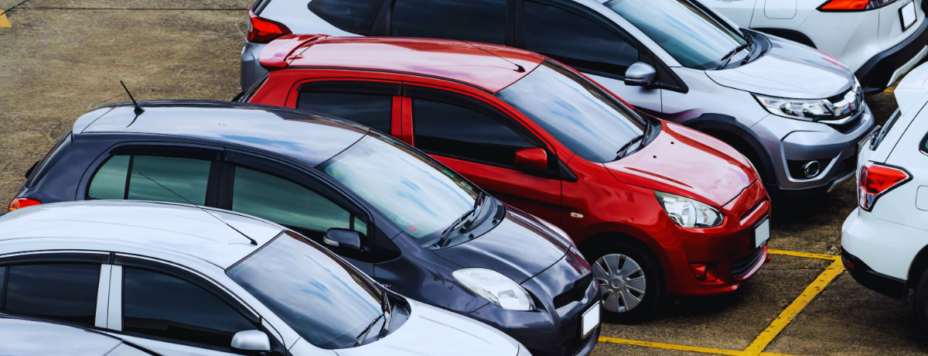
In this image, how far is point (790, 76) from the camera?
7.77 meters

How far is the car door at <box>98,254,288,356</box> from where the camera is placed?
12.4ft

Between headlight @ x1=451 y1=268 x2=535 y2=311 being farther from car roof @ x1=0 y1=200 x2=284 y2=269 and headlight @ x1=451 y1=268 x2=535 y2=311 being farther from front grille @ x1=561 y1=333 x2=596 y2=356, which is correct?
car roof @ x1=0 y1=200 x2=284 y2=269

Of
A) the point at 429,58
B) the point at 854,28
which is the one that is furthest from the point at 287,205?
the point at 854,28

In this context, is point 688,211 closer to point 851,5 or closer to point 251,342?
point 251,342

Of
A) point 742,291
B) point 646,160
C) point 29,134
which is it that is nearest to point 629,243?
point 646,160

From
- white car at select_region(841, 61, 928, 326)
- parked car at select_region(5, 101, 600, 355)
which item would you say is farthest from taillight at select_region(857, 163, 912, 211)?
parked car at select_region(5, 101, 600, 355)

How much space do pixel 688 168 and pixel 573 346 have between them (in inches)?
69.4

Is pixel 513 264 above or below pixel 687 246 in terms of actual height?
above

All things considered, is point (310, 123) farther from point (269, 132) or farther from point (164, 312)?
point (164, 312)

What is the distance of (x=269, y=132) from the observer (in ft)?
17.9

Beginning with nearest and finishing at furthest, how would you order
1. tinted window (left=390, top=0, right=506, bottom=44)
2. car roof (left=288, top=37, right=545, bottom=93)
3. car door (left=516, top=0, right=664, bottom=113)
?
1. car roof (left=288, top=37, right=545, bottom=93)
2. car door (left=516, top=0, right=664, bottom=113)
3. tinted window (left=390, top=0, right=506, bottom=44)

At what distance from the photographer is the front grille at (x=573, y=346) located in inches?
201

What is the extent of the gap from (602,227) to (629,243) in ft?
0.68

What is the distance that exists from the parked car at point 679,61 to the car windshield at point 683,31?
0.5 inches
